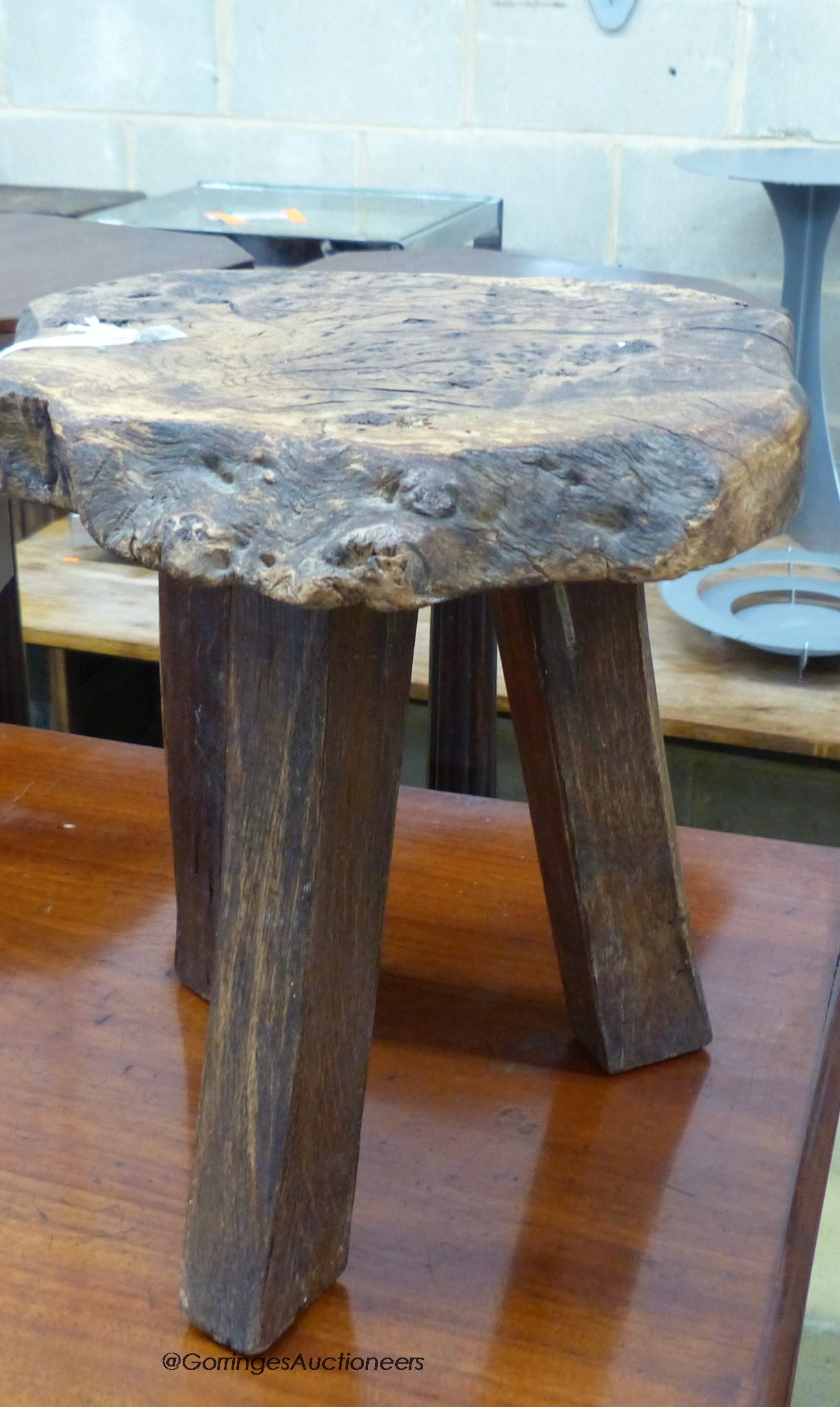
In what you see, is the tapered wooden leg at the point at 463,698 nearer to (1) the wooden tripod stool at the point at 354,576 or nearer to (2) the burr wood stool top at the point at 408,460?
(1) the wooden tripod stool at the point at 354,576

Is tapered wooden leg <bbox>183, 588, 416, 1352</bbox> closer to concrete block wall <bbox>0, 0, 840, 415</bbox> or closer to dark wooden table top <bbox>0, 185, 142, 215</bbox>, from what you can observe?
dark wooden table top <bbox>0, 185, 142, 215</bbox>

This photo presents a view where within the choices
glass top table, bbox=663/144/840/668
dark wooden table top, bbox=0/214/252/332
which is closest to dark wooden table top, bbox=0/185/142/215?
dark wooden table top, bbox=0/214/252/332

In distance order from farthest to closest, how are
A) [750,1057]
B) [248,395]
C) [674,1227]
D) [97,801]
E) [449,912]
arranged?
[97,801], [449,912], [750,1057], [674,1227], [248,395]

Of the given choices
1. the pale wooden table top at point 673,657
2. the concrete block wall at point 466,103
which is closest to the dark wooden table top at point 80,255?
the pale wooden table top at point 673,657

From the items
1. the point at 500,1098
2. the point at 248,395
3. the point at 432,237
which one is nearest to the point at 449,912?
the point at 500,1098

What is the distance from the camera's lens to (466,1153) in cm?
69

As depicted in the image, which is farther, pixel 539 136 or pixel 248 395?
pixel 539 136

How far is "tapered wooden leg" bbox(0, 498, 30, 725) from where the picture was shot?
45.4 inches

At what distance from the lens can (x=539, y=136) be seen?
1.80m

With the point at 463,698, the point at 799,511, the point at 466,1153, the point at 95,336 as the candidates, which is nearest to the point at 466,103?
the point at 799,511

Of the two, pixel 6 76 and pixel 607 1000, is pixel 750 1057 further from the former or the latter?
pixel 6 76

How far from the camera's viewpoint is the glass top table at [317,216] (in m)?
1.41

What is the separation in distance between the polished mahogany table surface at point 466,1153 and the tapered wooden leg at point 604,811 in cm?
A: 4

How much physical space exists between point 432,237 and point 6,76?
3.05 feet
